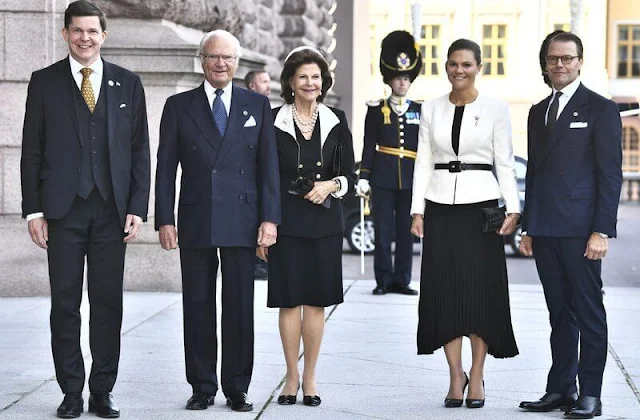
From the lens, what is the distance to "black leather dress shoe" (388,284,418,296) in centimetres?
1345

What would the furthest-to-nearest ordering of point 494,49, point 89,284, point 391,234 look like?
point 494,49 < point 391,234 < point 89,284

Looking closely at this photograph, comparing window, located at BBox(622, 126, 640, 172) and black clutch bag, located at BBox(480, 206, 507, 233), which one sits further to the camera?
window, located at BBox(622, 126, 640, 172)

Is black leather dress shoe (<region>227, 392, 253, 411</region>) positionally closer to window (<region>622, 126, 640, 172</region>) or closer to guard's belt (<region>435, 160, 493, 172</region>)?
guard's belt (<region>435, 160, 493, 172</region>)

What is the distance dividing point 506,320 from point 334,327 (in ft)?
10.4

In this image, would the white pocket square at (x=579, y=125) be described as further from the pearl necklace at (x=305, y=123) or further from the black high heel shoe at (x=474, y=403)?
the black high heel shoe at (x=474, y=403)

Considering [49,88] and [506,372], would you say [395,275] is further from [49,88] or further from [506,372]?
[49,88]

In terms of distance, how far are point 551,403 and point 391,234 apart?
5.99 meters

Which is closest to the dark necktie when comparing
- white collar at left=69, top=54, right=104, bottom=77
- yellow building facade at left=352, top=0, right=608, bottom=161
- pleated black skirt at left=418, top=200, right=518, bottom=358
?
pleated black skirt at left=418, top=200, right=518, bottom=358

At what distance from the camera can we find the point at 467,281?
25.7ft

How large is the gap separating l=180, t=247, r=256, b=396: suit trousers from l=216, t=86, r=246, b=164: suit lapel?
495 mm

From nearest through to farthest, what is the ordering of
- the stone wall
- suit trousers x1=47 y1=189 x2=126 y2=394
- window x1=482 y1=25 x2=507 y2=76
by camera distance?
suit trousers x1=47 y1=189 x2=126 y2=394 < the stone wall < window x1=482 y1=25 x2=507 y2=76

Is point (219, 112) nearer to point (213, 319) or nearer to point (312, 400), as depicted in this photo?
point (213, 319)

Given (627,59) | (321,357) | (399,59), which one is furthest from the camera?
(627,59)

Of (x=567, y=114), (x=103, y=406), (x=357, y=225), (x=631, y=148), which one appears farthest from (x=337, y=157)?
(x=631, y=148)
